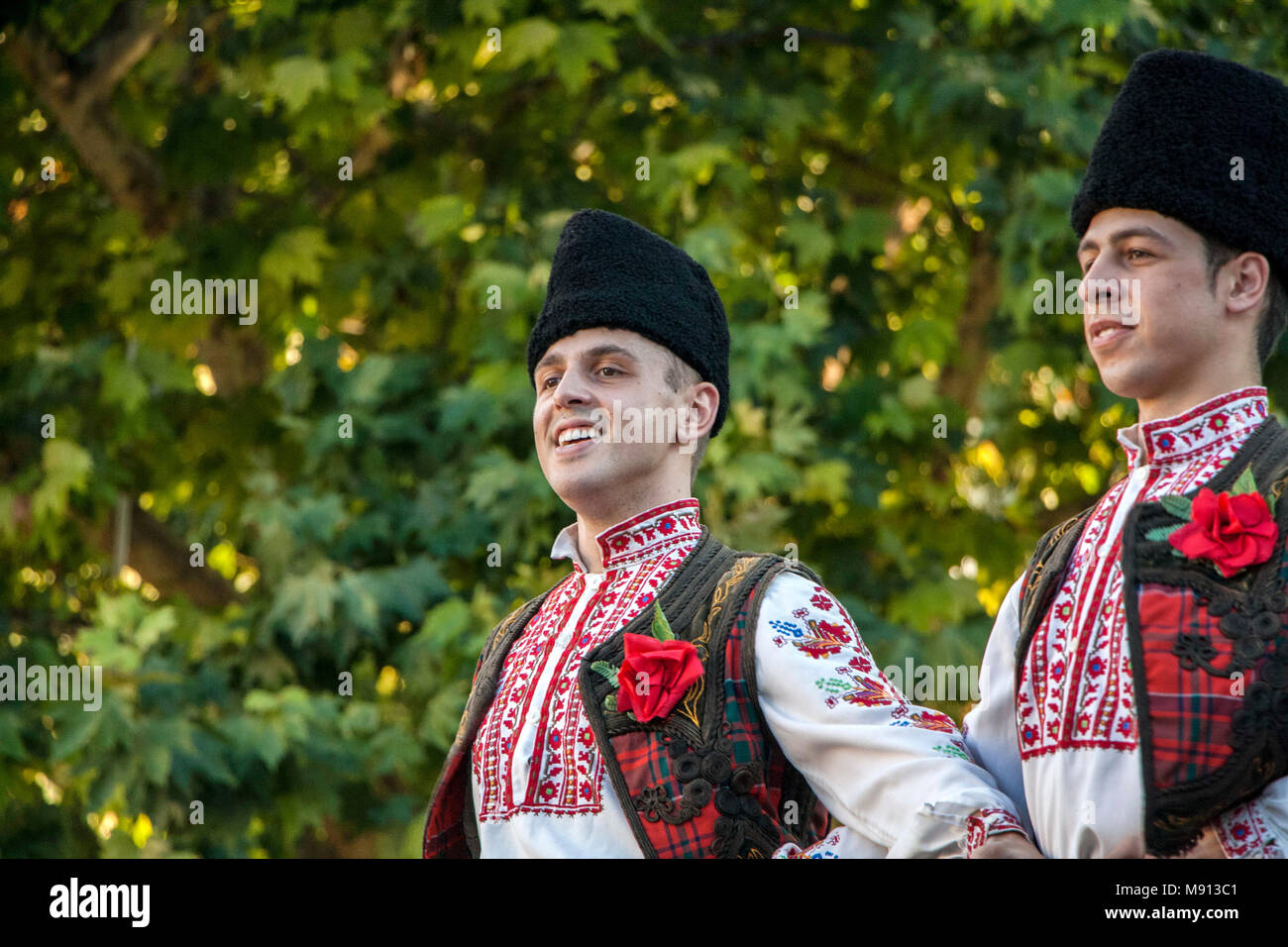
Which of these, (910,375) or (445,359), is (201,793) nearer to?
(445,359)

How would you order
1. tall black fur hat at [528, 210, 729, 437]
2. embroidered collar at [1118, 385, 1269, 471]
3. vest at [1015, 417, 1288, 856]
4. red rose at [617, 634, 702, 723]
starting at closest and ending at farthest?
vest at [1015, 417, 1288, 856]
embroidered collar at [1118, 385, 1269, 471]
red rose at [617, 634, 702, 723]
tall black fur hat at [528, 210, 729, 437]

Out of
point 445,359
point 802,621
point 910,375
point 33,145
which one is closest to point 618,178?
point 445,359

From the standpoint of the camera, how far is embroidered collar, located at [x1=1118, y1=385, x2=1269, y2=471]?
2.69 metres

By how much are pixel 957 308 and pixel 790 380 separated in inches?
67.1

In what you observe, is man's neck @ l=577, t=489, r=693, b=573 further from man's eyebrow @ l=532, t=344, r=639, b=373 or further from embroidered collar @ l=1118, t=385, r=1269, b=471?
embroidered collar @ l=1118, t=385, r=1269, b=471

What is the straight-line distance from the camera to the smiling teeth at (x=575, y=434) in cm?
321

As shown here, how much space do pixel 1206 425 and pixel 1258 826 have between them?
66 centimetres

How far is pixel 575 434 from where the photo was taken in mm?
3211

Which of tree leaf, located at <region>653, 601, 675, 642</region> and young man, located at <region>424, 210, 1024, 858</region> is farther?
tree leaf, located at <region>653, 601, 675, 642</region>

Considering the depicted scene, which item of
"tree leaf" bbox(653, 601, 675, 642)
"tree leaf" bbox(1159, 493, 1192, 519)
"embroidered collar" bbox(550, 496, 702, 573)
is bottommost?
"tree leaf" bbox(653, 601, 675, 642)

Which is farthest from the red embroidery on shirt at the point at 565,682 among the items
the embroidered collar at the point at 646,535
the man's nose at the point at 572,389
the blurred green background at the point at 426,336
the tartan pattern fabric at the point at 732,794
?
the blurred green background at the point at 426,336

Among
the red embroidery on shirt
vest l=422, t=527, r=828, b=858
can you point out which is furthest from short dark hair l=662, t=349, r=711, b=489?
vest l=422, t=527, r=828, b=858

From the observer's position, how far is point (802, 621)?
2975mm

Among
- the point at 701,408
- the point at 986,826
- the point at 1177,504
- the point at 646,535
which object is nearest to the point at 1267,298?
the point at 1177,504
